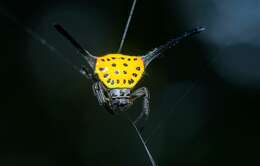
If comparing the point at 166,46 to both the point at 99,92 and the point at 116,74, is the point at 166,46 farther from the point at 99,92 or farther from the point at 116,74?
the point at 99,92

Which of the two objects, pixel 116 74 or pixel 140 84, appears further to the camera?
pixel 140 84

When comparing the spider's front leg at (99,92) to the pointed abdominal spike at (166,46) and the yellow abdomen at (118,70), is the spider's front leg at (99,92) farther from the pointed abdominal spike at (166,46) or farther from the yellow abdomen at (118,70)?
the pointed abdominal spike at (166,46)

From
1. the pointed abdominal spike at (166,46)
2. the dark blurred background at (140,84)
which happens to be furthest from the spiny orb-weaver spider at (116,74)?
the dark blurred background at (140,84)

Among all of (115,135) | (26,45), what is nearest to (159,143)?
(115,135)

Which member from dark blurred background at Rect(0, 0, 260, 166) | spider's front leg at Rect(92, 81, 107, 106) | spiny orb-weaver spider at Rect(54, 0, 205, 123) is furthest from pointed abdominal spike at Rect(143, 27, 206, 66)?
dark blurred background at Rect(0, 0, 260, 166)

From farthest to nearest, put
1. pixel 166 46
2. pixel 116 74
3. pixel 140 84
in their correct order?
pixel 140 84, pixel 116 74, pixel 166 46

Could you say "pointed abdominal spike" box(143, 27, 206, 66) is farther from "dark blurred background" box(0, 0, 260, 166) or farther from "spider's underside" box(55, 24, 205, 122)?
"dark blurred background" box(0, 0, 260, 166)

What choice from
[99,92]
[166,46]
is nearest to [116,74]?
[99,92]
